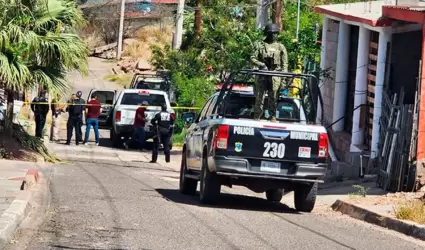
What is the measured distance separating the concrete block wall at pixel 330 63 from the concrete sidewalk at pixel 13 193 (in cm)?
945

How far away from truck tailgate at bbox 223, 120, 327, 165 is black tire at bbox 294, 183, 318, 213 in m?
0.68

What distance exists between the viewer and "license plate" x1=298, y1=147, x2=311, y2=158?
54.3 feet

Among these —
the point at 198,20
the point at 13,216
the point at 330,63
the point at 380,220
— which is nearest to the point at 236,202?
the point at 380,220

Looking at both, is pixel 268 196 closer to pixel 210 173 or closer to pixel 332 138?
pixel 210 173

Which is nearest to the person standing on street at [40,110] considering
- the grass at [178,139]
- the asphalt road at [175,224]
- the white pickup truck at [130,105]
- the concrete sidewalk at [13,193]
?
the white pickup truck at [130,105]

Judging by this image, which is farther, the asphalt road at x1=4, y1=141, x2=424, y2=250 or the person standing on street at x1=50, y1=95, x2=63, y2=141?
the person standing on street at x1=50, y1=95, x2=63, y2=141

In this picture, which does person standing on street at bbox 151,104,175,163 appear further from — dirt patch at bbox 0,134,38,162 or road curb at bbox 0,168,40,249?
road curb at bbox 0,168,40,249

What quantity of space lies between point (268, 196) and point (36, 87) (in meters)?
8.89

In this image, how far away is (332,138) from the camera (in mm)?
28578

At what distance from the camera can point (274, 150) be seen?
54.3 feet

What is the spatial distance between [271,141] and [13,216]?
16.8 ft

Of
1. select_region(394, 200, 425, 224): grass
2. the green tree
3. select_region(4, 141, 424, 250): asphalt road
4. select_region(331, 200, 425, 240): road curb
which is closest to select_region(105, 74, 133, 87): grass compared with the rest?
the green tree

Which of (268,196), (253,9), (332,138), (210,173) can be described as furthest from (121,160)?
(253,9)

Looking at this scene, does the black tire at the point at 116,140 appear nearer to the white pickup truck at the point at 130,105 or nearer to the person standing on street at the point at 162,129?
the white pickup truck at the point at 130,105
